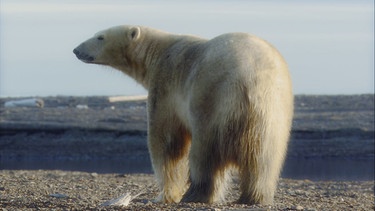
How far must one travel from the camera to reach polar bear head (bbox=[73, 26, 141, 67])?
11898 mm

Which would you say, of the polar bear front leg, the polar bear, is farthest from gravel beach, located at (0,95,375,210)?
the polar bear

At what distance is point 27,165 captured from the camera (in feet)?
78.8

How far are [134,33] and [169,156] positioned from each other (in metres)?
1.60

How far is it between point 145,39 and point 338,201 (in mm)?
2975

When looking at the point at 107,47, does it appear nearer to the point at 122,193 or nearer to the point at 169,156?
the point at 169,156

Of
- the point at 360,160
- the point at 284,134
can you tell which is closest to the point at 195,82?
the point at 284,134

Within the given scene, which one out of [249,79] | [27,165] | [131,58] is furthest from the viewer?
[27,165]

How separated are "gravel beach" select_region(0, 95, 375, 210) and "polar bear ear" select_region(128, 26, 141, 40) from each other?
189cm

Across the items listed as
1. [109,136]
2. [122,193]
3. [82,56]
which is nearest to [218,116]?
[82,56]

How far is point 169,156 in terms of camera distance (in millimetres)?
11094

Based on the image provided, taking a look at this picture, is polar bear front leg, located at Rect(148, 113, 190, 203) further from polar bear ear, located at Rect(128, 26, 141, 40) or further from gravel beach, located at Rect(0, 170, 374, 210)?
polar bear ear, located at Rect(128, 26, 141, 40)

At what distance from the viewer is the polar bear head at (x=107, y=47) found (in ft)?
39.0

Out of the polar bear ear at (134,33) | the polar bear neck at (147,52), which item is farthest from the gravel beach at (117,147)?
the polar bear ear at (134,33)

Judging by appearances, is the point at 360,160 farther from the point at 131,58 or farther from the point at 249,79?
the point at 249,79
